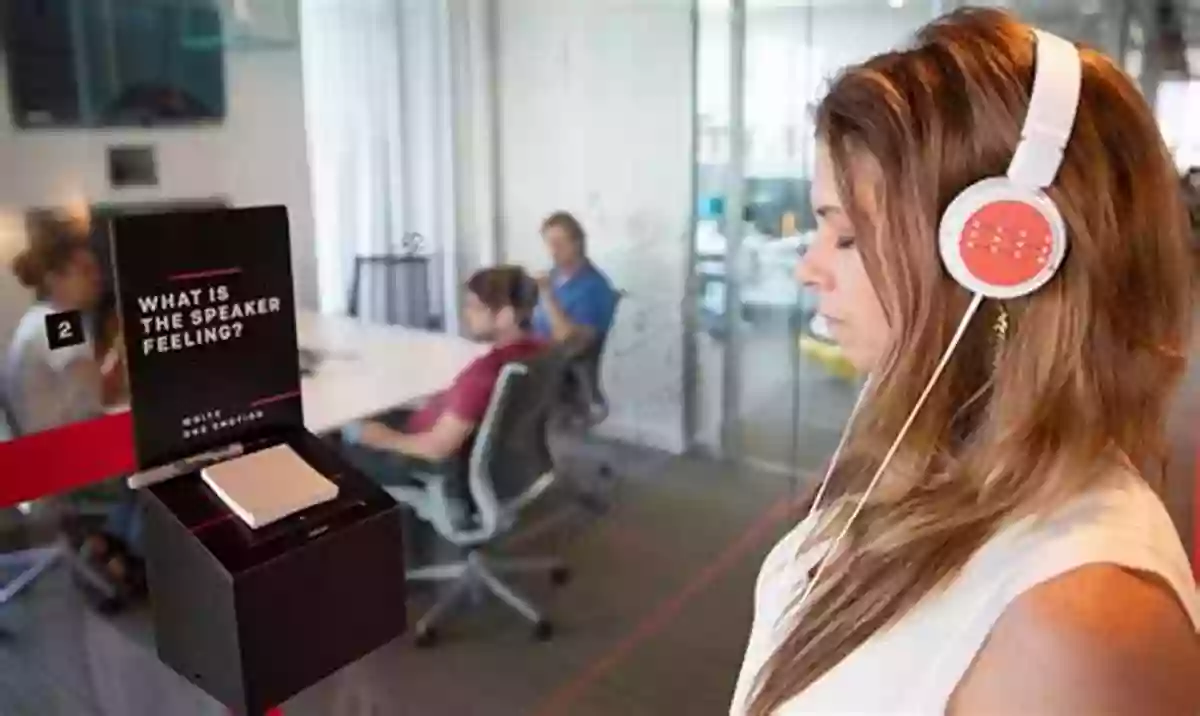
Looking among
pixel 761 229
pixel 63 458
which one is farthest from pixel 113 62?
pixel 761 229

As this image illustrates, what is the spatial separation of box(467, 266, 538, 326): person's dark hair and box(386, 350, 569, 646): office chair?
5.1 inches

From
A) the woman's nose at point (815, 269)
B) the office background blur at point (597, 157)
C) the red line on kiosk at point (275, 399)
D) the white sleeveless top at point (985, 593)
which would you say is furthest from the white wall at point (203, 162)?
the white sleeveless top at point (985, 593)

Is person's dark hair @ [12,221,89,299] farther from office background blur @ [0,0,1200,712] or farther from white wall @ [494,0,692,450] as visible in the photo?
white wall @ [494,0,692,450]

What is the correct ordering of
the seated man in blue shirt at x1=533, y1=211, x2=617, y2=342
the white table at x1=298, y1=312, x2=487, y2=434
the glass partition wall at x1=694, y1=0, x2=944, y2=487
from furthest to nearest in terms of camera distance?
the glass partition wall at x1=694, y1=0, x2=944, y2=487
the seated man in blue shirt at x1=533, y1=211, x2=617, y2=342
the white table at x1=298, y1=312, x2=487, y2=434

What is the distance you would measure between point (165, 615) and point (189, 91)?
100 centimetres

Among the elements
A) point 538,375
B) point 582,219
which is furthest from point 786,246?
point 538,375

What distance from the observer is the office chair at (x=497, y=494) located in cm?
245

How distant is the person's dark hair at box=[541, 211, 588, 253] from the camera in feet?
8.82

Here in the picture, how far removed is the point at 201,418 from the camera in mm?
875

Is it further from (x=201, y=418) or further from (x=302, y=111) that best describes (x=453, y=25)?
(x=201, y=418)

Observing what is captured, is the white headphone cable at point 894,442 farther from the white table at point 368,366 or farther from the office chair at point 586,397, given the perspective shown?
the office chair at point 586,397

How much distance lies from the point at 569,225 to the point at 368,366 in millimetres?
834

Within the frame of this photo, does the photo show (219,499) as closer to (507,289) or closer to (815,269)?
(815,269)

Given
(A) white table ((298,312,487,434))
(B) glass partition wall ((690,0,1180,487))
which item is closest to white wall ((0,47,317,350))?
(A) white table ((298,312,487,434))
